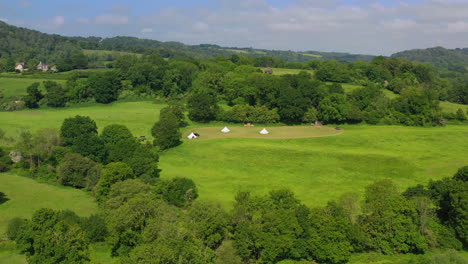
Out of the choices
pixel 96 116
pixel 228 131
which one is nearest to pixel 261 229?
pixel 228 131

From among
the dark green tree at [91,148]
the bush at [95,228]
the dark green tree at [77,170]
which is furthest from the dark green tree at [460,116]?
the bush at [95,228]

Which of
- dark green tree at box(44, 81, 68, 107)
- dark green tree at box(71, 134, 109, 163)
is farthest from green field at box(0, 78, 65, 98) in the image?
dark green tree at box(71, 134, 109, 163)

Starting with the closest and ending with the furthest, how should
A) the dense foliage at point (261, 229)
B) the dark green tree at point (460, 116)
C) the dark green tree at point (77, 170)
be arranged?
the dense foliage at point (261, 229) → the dark green tree at point (77, 170) → the dark green tree at point (460, 116)

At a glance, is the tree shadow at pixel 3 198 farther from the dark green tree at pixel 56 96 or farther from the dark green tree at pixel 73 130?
the dark green tree at pixel 56 96

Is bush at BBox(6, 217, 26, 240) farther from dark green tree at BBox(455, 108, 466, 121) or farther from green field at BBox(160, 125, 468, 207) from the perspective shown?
dark green tree at BBox(455, 108, 466, 121)

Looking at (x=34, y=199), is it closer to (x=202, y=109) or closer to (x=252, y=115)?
(x=202, y=109)
